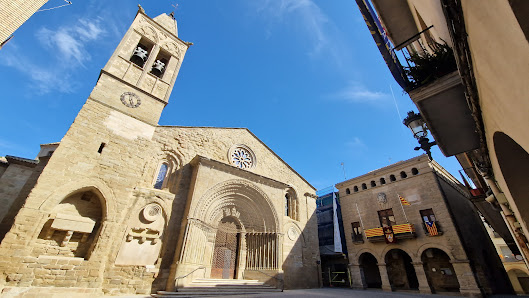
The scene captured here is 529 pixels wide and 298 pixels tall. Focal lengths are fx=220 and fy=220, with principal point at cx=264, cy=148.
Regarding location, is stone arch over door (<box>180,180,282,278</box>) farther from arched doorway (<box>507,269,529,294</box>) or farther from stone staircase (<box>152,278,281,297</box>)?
arched doorway (<box>507,269,529,294</box>)

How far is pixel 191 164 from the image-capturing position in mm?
12133

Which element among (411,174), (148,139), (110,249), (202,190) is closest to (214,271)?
(202,190)

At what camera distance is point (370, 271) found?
16000mm

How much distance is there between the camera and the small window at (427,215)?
13.0 meters

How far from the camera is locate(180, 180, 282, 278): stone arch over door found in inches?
405

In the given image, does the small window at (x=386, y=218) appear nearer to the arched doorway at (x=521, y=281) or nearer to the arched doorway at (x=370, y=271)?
the arched doorway at (x=370, y=271)

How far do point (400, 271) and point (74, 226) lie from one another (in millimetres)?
17798

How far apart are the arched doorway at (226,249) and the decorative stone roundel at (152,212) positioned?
11.1 feet

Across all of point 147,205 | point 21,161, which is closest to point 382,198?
point 147,205

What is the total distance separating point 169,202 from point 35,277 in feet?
15.4

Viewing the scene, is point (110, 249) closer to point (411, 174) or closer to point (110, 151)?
point (110, 151)

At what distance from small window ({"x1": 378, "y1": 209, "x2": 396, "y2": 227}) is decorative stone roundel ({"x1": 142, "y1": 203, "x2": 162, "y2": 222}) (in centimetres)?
1368

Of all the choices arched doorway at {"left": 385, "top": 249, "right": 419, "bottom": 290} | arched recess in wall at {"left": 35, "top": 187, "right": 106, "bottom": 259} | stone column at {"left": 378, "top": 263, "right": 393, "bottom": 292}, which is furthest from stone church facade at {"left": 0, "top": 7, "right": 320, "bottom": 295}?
arched doorway at {"left": 385, "top": 249, "right": 419, "bottom": 290}

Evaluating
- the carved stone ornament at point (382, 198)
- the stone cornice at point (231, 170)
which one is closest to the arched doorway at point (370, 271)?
the carved stone ornament at point (382, 198)
